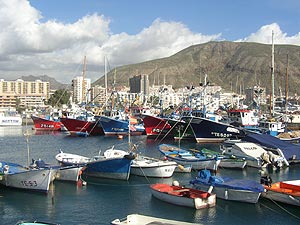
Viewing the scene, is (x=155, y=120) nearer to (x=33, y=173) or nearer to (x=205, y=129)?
(x=205, y=129)

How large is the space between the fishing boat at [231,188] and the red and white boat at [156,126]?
3801 centimetres

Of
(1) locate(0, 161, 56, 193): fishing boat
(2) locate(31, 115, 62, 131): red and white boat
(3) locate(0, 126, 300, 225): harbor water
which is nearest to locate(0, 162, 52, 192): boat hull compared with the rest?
(1) locate(0, 161, 56, 193): fishing boat

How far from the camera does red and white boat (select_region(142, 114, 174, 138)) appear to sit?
61.6 m

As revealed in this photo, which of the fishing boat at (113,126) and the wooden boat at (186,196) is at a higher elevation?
the fishing boat at (113,126)

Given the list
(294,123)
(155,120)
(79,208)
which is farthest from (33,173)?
(294,123)

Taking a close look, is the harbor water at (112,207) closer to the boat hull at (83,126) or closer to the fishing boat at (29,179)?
the fishing boat at (29,179)

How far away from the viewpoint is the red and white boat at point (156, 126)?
61.6 meters

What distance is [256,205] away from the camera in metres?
21.5

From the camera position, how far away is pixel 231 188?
72.0 feet

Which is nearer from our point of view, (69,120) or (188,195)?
(188,195)

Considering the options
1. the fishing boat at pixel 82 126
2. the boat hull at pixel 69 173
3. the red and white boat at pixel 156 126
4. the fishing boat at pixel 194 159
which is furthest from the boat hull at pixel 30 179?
the fishing boat at pixel 82 126

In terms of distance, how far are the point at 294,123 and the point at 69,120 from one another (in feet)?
153

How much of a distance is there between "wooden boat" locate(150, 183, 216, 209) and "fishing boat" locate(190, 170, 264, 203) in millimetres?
1118

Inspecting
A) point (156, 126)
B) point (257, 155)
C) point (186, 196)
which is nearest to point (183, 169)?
point (257, 155)
